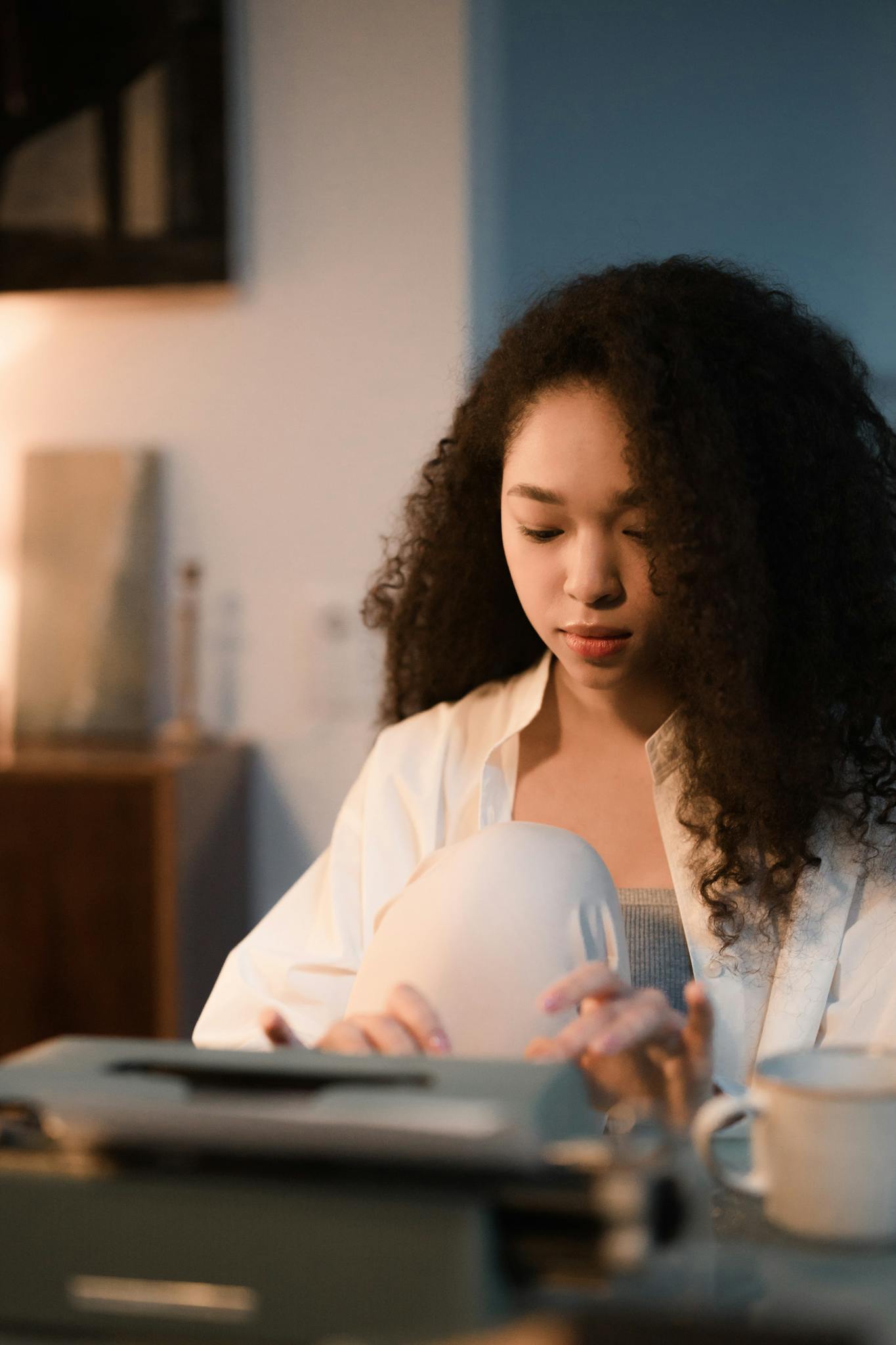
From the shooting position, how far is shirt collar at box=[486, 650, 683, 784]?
53.4 inches

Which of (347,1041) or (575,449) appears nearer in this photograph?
(347,1041)

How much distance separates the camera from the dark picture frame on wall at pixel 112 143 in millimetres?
2627

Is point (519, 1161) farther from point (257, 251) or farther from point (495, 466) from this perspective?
point (257, 251)

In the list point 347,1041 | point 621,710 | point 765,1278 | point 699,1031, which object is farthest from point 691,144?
point 765,1278

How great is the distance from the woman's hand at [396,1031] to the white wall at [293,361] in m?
1.90

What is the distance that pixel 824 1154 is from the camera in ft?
2.15

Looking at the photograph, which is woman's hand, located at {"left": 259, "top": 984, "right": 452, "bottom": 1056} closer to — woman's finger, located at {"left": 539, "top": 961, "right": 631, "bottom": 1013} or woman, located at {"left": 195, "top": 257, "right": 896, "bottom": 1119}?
woman's finger, located at {"left": 539, "top": 961, "right": 631, "bottom": 1013}

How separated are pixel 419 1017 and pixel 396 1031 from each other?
0.02m

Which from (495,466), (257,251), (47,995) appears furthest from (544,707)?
(257,251)

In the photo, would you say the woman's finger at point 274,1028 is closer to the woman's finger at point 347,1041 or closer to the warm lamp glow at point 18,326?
the woman's finger at point 347,1041

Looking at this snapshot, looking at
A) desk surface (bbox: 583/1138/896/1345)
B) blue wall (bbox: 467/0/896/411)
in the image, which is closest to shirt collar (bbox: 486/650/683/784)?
desk surface (bbox: 583/1138/896/1345)

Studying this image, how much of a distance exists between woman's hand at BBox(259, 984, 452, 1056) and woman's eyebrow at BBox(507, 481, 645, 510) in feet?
1.72

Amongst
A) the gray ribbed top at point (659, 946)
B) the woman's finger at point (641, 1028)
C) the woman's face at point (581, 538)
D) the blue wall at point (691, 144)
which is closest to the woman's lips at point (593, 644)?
the woman's face at point (581, 538)

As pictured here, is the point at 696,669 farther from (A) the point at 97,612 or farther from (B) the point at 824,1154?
(A) the point at 97,612
